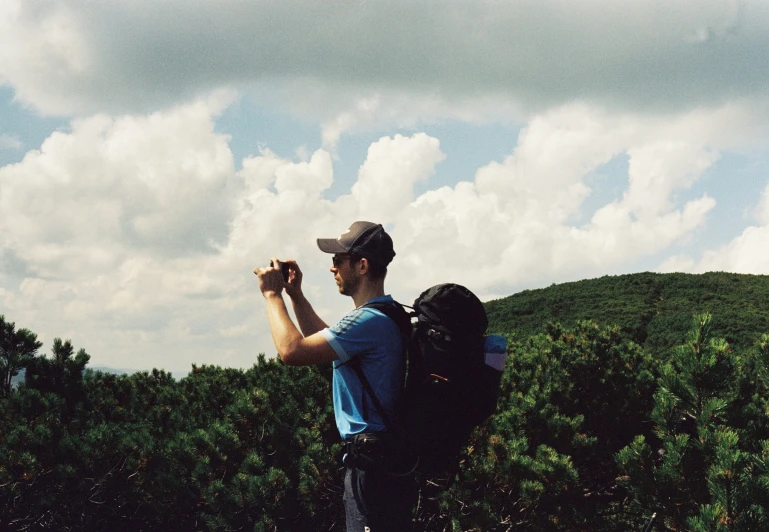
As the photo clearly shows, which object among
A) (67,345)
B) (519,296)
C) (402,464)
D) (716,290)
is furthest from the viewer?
(519,296)

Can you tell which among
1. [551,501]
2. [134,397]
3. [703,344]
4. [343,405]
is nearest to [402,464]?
[343,405]

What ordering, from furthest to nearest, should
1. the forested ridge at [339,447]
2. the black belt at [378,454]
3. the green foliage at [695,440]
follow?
the forested ridge at [339,447]
the green foliage at [695,440]
the black belt at [378,454]

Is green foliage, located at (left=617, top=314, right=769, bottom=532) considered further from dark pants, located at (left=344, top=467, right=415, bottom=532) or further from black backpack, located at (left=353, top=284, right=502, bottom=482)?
dark pants, located at (left=344, top=467, right=415, bottom=532)

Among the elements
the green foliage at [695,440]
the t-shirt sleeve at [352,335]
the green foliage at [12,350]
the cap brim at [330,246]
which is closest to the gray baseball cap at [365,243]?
the cap brim at [330,246]

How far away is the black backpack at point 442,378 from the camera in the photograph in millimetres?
3240

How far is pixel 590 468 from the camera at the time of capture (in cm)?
747

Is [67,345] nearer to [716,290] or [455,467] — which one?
[455,467]

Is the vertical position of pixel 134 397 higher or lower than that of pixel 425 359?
higher

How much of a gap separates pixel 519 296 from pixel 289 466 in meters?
28.0

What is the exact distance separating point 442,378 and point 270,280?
3.21 ft

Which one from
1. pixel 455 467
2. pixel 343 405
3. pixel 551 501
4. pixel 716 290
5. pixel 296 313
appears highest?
pixel 716 290

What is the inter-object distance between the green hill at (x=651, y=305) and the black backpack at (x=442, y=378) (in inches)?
831

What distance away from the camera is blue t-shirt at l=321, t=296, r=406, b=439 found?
3145mm

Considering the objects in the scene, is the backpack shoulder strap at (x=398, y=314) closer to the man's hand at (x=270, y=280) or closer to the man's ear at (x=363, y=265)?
the man's ear at (x=363, y=265)
